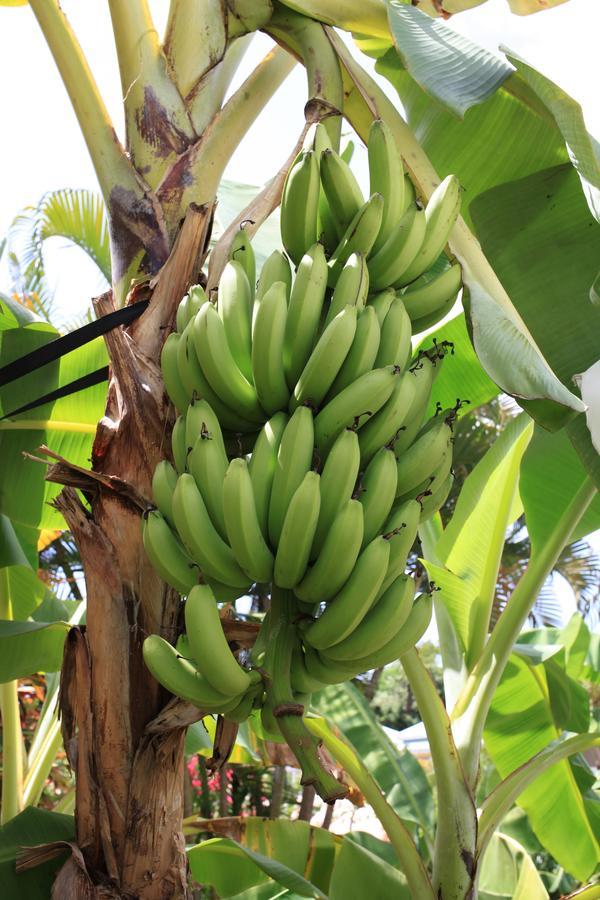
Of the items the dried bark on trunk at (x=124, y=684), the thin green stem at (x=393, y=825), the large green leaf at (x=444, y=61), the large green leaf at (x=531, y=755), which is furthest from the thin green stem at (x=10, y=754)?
the large green leaf at (x=444, y=61)

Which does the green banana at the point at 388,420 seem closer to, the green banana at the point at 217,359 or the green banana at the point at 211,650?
the green banana at the point at 217,359

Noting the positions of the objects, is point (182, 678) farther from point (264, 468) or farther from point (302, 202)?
point (302, 202)

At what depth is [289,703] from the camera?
82 centimetres

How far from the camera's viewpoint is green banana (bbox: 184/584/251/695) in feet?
2.68

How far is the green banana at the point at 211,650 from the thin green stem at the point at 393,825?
2.61ft

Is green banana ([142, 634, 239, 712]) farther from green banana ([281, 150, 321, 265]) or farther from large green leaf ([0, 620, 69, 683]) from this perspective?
large green leaf ([0, 620, 69, 683])

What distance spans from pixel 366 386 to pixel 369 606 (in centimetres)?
23

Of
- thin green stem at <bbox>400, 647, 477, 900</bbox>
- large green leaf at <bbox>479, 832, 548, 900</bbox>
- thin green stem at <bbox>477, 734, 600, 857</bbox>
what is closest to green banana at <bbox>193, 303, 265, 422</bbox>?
thin green stem at <bbox>400, 647, 477, 900</bbox>

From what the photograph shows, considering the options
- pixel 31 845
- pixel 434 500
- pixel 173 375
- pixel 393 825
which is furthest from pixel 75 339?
pixel 393 825

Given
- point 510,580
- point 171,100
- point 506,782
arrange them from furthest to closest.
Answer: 1. point 510,580
2. point 506,782
3. point 171,100

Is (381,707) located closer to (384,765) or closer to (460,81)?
(384,765)

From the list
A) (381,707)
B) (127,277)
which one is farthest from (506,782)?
(381,707)

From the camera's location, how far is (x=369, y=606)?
0.84 meters

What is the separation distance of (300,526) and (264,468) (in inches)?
3.8
